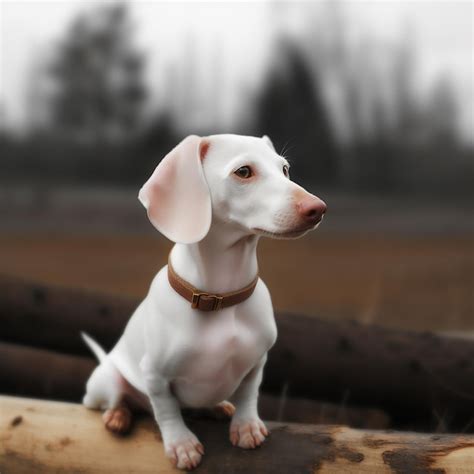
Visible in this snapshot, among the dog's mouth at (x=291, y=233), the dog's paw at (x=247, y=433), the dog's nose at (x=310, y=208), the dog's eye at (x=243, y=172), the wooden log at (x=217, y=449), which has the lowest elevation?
the wooden log at (x=217, y=449)

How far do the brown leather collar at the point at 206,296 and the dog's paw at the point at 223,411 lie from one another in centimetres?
33

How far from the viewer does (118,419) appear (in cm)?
144

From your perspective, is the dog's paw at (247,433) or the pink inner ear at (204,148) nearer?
the pink inner ear at (204,148)

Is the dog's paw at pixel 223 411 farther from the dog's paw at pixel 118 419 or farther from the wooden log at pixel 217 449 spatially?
the dog's paw at pixel 118 419

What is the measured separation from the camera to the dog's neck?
1239 mm

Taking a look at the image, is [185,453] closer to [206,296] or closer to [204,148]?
[206,296]

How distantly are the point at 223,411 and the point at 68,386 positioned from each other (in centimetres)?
107

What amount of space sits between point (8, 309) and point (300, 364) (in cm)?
105

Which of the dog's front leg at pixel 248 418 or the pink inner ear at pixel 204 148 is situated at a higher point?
the pink inner ear at pixel 204 148

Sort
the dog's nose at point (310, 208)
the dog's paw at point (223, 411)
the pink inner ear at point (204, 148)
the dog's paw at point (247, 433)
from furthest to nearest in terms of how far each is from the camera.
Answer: the dog's paw at point (223, 411)
the dog's paw at point (247, 433)
the pink inner ear at point (204, 148)
the dog's nose at point (310, 208)

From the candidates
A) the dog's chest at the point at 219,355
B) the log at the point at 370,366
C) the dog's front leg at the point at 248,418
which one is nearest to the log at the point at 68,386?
the log at the point at 370,366

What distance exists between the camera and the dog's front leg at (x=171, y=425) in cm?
130

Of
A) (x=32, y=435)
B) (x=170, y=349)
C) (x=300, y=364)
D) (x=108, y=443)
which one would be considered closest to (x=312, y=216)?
(x=170, y=349)

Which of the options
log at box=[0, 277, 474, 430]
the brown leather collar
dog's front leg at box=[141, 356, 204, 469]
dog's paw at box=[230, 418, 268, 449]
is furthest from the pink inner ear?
log at box=[0, 277, 474, 430]
